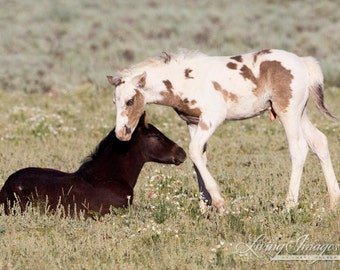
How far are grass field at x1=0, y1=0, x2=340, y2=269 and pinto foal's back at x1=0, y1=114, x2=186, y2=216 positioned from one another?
0.76ft

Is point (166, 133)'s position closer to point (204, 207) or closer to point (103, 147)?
point (103, 147)

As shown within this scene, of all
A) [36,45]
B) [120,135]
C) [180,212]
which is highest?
[120,135]

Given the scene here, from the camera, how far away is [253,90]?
9.05 m

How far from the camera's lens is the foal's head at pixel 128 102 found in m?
8.70

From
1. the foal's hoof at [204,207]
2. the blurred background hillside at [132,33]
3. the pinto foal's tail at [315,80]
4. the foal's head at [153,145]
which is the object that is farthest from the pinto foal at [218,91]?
the blurred background hillside at [132,33]

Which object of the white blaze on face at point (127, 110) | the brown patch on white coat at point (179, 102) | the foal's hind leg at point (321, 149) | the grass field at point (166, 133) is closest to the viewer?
the grass field at point (166, 133)

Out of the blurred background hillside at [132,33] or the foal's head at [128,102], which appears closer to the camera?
the foal's head at [128,102]

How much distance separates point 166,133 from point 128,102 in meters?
6.88

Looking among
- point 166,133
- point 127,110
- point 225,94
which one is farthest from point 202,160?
point 166,133

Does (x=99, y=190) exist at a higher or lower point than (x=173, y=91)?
lower

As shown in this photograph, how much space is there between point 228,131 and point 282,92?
672cm

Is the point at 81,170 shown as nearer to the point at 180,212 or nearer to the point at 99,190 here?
the point at 99,190

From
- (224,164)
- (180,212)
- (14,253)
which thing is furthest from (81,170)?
(224,164)

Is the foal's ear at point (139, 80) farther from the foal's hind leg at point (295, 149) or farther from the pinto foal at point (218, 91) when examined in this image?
the foal's hind leg at point (295, 149)
